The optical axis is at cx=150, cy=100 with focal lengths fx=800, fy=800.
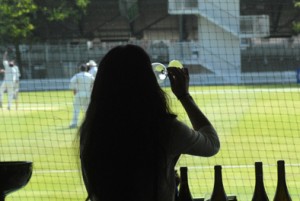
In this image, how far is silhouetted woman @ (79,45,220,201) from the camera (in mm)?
1927

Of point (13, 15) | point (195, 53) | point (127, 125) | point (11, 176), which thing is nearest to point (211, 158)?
point (195, 53)

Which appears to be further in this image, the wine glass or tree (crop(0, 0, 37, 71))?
tree (crop(0, 0, 37, 71))

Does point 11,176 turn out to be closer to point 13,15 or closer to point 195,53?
point 13,15

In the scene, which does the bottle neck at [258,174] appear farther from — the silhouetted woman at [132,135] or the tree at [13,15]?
the tree at [13,15]

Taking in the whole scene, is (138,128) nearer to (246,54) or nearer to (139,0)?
(139,0)

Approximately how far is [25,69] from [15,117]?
13.6ft

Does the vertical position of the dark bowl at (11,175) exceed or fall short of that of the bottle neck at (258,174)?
it exceeds it

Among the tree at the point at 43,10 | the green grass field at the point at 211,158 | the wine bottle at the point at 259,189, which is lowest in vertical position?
the green grass field at the point at 211,158

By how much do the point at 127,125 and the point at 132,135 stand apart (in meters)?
0.03

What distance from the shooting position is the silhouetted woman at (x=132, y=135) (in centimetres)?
193

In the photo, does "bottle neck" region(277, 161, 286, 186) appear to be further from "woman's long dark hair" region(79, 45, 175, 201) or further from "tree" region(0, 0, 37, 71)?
"tree" region(0, 0, 37, 71)

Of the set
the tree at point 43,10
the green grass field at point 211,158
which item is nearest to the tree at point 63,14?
the tree at point 43,10

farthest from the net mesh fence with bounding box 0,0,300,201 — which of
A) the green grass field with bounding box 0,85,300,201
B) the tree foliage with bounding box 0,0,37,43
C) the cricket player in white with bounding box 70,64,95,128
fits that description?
the cricket player in white with bounding box 70,64,95,128

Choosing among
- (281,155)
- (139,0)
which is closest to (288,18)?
(139,0)
